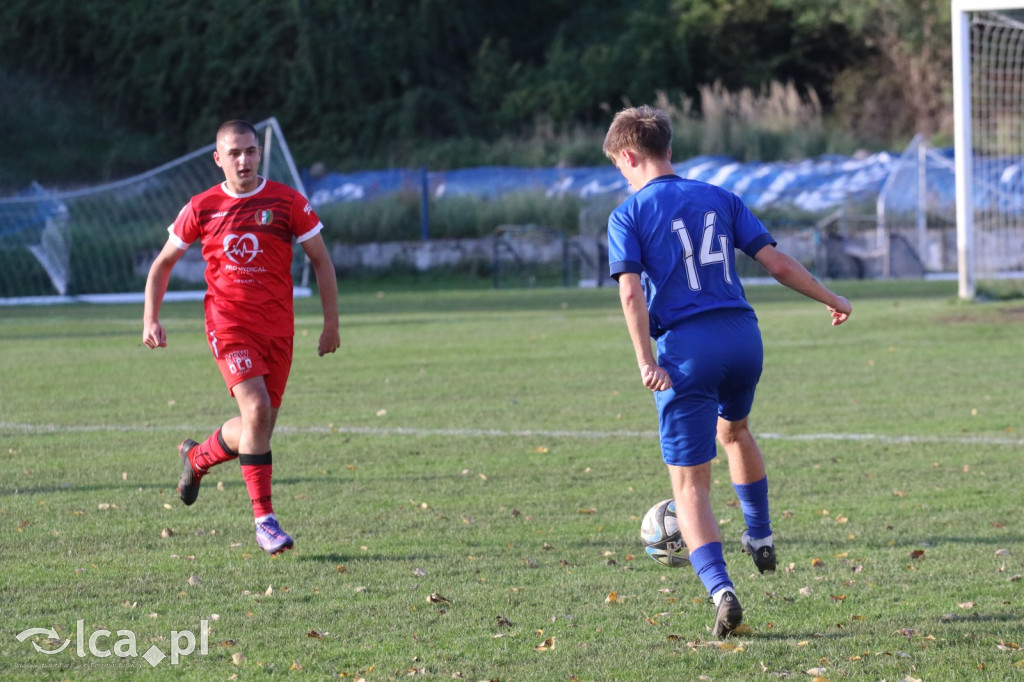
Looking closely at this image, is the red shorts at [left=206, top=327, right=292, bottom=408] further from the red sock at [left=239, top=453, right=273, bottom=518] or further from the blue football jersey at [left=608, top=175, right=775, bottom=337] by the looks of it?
the blue football jersey at [left=608, top=175, right=775, bottom=337]

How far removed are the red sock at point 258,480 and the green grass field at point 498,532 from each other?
0.21m

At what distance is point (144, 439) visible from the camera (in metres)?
8.50

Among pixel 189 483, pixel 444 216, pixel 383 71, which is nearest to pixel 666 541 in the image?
pixel 189 483

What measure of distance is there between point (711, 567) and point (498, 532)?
165 centimetres

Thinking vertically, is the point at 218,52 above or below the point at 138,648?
above

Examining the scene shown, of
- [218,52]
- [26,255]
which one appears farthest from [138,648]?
[218,52]

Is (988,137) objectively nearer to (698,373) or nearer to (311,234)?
(311,234)

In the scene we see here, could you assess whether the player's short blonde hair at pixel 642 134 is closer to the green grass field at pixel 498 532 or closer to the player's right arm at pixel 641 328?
the player's right arm at pixel 641 328

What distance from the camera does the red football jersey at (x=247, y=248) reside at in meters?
5.74

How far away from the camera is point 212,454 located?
6.03 metres

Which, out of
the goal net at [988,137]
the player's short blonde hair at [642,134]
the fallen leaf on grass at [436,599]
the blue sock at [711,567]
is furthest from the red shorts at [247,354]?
the goal net at [988,137]

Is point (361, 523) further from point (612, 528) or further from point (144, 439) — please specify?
point (144, 439)

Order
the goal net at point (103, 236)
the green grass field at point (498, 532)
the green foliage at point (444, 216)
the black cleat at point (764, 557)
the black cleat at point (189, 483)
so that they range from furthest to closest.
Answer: the green foliage at point (444, 216)
the goal net at point (103, 236)
the black cleat at point (189, 483)
the black cleat at point (764, 557)
the green grass field at point (498, 532)

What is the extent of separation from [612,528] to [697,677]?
2.06 m
